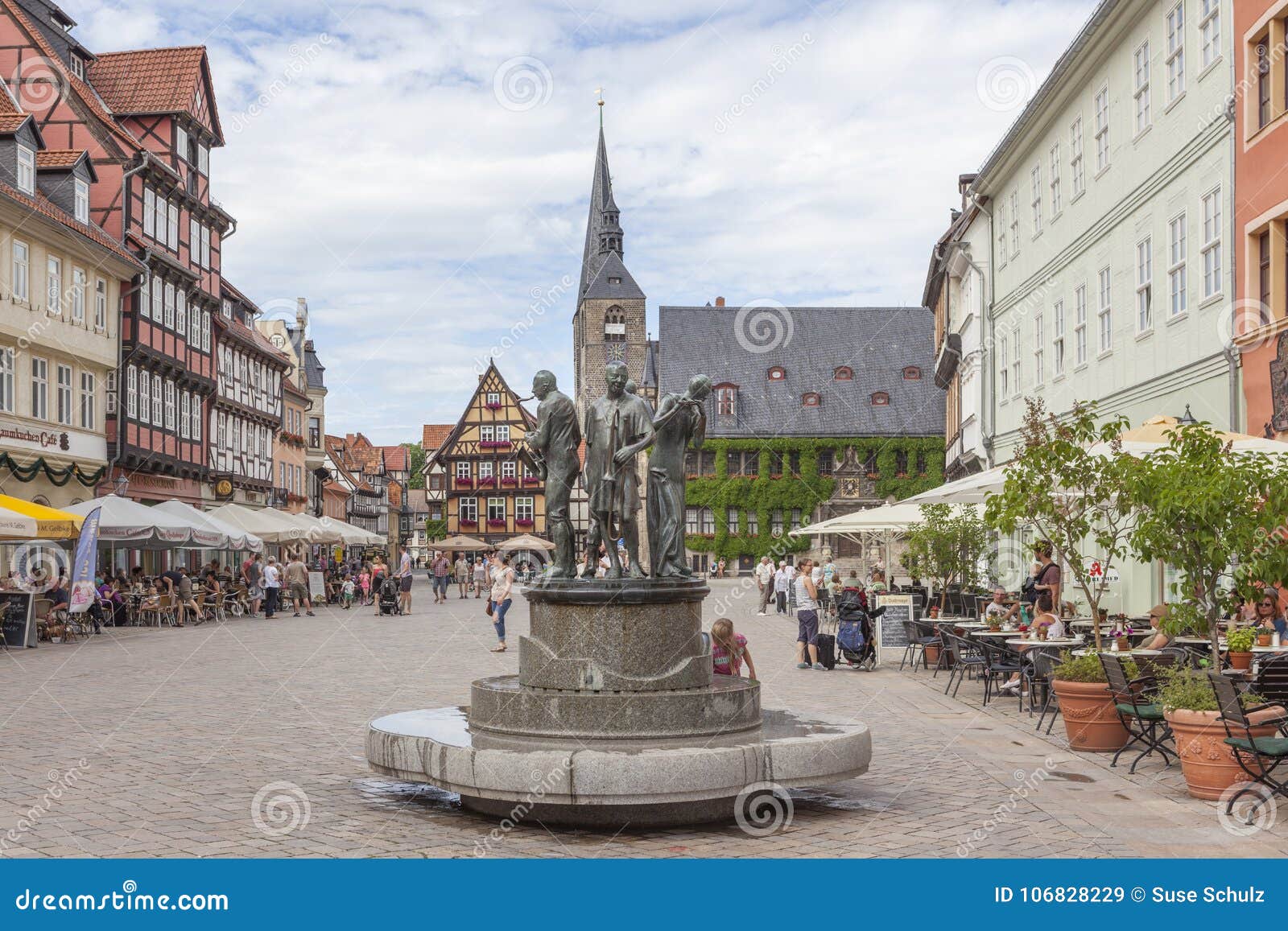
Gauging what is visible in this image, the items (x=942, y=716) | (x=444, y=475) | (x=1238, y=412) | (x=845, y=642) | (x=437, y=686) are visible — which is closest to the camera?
(x=942, y=716)

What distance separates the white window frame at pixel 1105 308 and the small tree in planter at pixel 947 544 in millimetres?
4065

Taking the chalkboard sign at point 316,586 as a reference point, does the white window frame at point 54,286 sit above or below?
above

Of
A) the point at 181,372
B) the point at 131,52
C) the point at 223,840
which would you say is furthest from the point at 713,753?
the point at 131,52

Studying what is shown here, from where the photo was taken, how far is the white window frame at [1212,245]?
63.7ft

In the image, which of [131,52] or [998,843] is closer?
[998,843]

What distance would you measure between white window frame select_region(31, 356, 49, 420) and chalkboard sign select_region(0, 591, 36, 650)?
8325mm

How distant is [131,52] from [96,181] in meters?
7.62

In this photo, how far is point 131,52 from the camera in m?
41.6

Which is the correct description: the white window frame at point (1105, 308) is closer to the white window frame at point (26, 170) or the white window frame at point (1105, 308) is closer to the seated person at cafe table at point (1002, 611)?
the seated person at cafe table at point (1002, 611)

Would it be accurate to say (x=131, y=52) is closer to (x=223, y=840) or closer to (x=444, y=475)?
(x=223, y=840)

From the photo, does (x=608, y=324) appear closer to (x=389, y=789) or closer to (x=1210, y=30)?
(x=1210, y=30)

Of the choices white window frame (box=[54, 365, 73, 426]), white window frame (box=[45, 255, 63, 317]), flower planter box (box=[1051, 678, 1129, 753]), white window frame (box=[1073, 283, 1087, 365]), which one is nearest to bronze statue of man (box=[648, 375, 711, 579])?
flower planter box (box=[1051, 678, 1129, 753])

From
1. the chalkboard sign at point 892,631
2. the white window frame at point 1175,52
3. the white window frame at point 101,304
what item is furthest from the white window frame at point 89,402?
the white window frame at point 1175,52

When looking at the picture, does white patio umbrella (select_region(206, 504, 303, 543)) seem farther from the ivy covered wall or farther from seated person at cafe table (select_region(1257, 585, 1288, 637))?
the ivy covered wall
